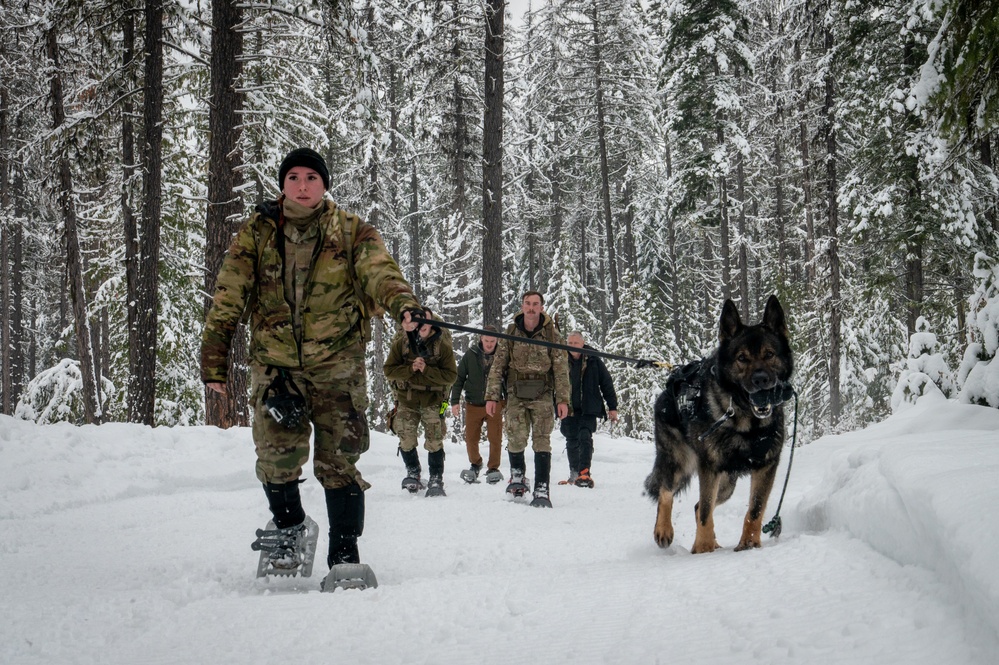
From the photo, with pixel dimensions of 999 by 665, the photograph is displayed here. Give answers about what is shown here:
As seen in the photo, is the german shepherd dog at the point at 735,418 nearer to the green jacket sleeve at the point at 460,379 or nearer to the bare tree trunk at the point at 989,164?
the green jacket sleeve at the point at 460,379

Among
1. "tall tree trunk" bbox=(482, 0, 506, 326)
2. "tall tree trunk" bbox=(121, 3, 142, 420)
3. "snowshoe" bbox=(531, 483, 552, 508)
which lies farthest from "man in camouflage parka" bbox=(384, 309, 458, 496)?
"tall tree trunk" bbox=(121, 3, 142, 420)

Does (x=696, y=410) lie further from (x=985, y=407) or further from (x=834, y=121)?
(x=834, y=121)

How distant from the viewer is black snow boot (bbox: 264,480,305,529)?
12.5 ft

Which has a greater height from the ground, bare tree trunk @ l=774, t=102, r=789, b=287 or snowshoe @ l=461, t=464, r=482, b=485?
bare tree trunk @ l=774, t=102, r=789, b=287

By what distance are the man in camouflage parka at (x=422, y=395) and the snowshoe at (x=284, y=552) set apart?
4.49 meters

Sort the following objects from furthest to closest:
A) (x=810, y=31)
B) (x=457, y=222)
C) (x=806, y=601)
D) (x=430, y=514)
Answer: (x=457, y=222)
(x=810, y=31)
(x=430, y=514)
(x=806, y=601)

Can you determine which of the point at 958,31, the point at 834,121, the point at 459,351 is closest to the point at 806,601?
the point at 958,31

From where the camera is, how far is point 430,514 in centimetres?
689

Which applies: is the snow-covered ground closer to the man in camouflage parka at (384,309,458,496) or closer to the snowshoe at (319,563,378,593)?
the snowshoe at (319,563,378,593)

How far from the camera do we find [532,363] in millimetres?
8523

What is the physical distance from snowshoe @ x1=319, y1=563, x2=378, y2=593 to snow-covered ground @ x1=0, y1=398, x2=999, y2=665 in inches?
7.0

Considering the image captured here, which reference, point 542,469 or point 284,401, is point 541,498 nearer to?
point 542,469

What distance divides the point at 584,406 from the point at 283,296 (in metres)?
7.77

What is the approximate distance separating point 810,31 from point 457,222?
12.0 meters
